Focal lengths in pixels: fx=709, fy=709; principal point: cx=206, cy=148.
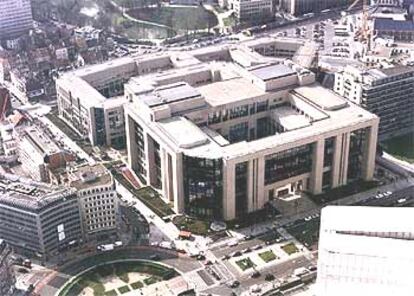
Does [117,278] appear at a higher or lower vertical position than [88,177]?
lower

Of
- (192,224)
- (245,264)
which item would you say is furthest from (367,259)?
(192,224)

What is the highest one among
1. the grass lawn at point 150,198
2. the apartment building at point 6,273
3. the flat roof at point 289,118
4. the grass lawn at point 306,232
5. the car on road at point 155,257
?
the flat roof at point 289,118

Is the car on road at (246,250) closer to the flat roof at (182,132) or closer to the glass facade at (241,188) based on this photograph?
the glass facade at (241,188)

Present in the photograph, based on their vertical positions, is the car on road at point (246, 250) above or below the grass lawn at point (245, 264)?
above

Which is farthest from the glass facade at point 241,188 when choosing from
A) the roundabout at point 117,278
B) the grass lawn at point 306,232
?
the roundabout at point 117,278

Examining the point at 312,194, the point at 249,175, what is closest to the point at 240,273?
the point at 249,175

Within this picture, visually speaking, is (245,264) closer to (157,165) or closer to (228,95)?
(157,165)

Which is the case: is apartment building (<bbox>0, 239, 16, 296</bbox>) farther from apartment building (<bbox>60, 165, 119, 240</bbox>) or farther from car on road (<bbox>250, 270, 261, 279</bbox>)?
car on road (<bbox>250, 270, 261, 279</bbox>)

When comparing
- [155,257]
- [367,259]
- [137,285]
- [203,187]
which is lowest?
[137,285]
